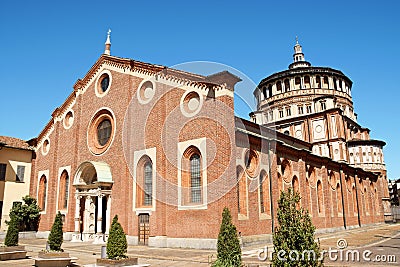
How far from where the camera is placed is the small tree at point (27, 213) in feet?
87.1

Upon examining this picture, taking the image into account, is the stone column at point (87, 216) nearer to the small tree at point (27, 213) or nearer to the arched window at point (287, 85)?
the small tree at point (27, 213)

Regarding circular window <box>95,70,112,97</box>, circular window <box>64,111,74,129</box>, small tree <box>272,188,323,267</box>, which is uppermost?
circular window <box>95,70,112,97</box>

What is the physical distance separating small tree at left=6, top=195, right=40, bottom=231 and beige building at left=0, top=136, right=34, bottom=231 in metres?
0.90

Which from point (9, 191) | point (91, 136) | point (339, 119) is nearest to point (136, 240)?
point (91, 136)

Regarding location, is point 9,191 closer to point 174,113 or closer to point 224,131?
point 174,113

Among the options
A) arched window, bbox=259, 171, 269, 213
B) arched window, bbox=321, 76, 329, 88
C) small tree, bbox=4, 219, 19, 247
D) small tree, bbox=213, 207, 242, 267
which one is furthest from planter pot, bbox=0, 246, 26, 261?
arched window, bbox=321, 76, 329, 88

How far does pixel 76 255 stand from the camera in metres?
16.3

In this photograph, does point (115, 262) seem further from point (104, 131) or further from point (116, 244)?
point (104, 131)

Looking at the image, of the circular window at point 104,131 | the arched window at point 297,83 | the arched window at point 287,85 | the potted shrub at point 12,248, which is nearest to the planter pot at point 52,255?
the potted shrub at point 12,248

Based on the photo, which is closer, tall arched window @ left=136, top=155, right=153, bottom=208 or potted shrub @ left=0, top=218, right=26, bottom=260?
potted shrub @ left=0, top=218, right=26, bottom=260

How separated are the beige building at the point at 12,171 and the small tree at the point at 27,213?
898 mm

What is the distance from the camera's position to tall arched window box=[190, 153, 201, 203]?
18.3 meters

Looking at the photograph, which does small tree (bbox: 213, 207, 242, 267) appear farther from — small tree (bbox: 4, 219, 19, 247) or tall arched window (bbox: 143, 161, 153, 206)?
tall arched window (bbox: 143, 161, 153, 206)

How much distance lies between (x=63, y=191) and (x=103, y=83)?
9.25 meters
